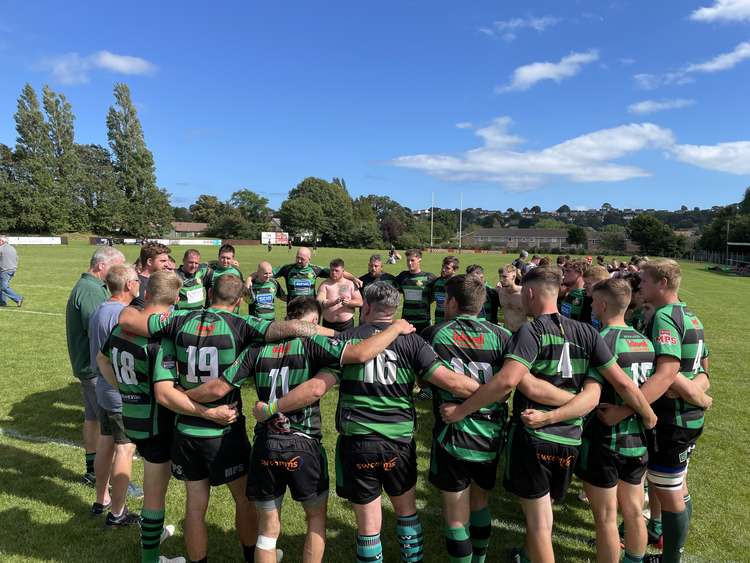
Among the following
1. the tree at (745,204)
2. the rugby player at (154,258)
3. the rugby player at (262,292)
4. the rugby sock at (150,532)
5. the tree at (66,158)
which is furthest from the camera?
the tree at (745,204)

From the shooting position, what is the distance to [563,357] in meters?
2.89

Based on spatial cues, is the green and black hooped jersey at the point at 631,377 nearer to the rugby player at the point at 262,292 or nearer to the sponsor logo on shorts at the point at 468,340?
the sponsor logo on shorts at the point at 468,340

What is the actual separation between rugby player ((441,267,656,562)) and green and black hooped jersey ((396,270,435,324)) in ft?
15.3

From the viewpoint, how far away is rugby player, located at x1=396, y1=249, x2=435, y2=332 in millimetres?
7652

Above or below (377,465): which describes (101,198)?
above

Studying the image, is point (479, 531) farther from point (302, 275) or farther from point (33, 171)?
point (33, 171)

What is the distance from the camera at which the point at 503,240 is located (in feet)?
454

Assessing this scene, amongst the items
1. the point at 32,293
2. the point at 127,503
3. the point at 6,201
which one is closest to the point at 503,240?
the point at 6,201

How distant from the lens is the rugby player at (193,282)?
714 centimetres

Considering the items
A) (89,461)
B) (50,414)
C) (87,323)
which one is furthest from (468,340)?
(50,414)

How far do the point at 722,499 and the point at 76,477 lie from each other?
6.76 metres

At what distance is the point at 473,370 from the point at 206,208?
122060 mm

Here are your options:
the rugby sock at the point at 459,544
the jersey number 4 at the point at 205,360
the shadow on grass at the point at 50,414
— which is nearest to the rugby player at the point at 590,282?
the rugby sock at the point at 459,544

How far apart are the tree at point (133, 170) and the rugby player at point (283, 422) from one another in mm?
78738
